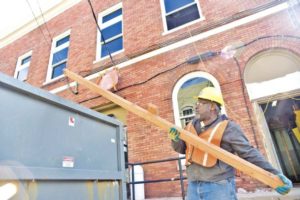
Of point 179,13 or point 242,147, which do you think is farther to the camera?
point 179,13

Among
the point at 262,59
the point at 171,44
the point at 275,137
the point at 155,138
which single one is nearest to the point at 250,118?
the point at 262,59

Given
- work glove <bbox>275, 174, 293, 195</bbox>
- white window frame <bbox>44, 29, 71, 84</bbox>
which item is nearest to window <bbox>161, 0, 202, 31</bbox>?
white window frame <bbox>44, 29, 71, 84</bbox>

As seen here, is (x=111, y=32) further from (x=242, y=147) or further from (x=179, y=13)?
(x=242, y=147)

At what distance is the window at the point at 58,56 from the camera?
372 inches

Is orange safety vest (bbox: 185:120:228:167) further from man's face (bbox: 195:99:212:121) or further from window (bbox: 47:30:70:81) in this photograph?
window (bbox: 47:30:70:81)

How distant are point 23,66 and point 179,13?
852 cm

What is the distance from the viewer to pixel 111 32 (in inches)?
338

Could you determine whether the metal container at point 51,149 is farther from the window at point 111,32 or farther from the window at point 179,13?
the window at point 111,32

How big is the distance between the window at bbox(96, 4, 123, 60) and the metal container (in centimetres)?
637

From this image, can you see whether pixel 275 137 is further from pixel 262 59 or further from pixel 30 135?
pixel 30 135

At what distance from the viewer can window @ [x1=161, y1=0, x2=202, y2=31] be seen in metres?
7.09

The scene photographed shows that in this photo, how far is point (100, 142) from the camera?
90.0 inches

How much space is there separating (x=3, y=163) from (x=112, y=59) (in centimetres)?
668

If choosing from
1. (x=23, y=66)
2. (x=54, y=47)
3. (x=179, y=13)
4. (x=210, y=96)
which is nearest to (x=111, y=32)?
(x=179, y=13)
